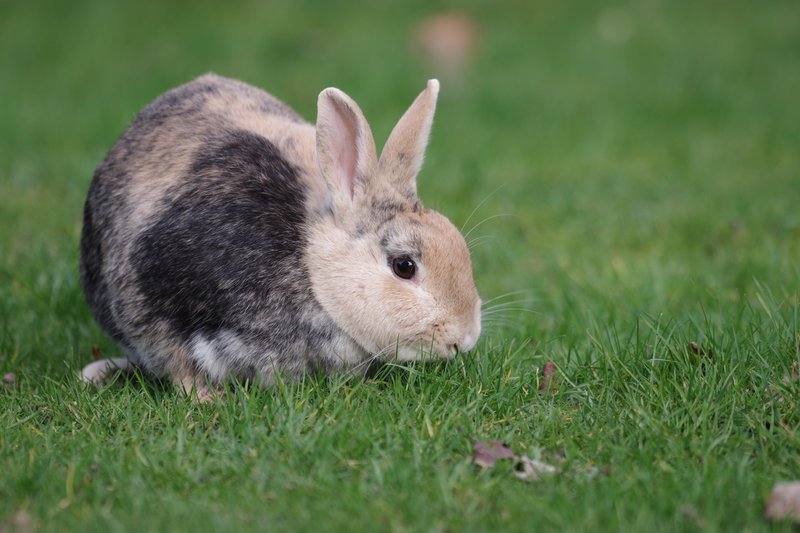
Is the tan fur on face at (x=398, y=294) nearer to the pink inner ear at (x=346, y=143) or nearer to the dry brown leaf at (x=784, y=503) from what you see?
the pink inner ear at (x=346, y=143)

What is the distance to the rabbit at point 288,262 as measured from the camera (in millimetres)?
3521

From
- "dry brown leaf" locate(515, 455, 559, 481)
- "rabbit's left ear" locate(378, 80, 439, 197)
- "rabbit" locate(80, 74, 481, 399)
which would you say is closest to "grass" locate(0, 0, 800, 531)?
"dry brown leaf" locate(515, 455, 559, 481)

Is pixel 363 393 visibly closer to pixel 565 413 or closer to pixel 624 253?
pixel 565 413

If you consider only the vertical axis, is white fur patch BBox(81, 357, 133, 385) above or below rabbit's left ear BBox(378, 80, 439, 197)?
below

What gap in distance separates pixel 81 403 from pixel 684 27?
943 cm

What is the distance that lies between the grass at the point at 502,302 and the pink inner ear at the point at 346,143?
703mm

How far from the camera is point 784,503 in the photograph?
2.71 meters

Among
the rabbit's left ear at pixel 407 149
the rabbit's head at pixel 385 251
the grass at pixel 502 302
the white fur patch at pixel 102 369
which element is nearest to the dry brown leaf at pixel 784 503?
the grass at pixel 502 302

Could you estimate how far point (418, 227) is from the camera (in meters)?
3.59

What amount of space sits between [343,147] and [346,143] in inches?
0.8

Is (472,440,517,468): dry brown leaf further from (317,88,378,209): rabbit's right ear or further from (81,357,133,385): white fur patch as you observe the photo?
(81,357,133,385): white fur patch

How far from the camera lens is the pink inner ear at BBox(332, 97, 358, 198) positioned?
3.66 metres

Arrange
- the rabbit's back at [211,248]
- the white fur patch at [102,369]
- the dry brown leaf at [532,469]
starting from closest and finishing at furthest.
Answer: the dry brown leaf at [532,469]
the rabbit's back at [211,248]
the white fur patch at [102,369]

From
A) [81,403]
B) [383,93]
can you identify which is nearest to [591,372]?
[81,403]
